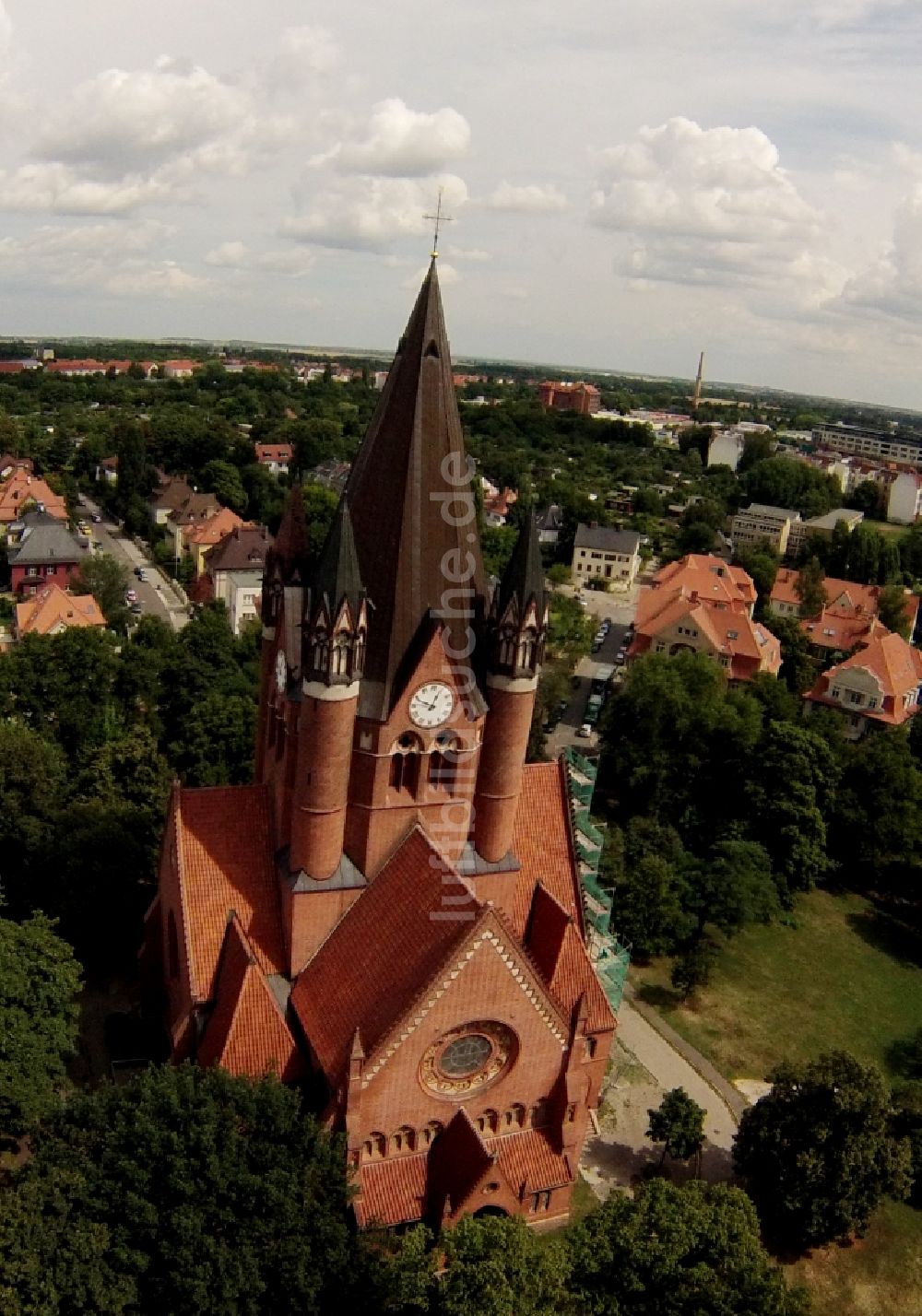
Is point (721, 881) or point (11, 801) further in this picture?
point (721, 881)

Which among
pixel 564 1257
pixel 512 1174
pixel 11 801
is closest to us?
pixel 564 1257

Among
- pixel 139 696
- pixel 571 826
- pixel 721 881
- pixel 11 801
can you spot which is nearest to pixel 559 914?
Answer: pixel 571 826

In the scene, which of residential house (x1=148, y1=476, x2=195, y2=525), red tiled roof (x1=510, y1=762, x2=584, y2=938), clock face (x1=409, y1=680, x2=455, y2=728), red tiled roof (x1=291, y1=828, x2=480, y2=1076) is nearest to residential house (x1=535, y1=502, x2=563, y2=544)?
residential house (x1=148, y1=476, x2=195, y2=525)

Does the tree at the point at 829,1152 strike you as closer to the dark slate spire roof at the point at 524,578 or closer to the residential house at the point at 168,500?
the dark slate spire roof at the point at 524,578

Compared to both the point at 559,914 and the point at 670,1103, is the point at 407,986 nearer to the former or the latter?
the point at 559,914

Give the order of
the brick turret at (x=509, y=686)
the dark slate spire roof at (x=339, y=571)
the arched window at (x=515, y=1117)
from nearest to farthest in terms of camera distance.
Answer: the dark slate spire roof at (x=339, y=571) → the brick turret at (x=509, y=686) → the arched window at (x=515, y=1117)

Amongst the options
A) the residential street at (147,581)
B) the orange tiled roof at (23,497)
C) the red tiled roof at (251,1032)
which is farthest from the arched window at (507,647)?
the orange tiled roof at (23,497)

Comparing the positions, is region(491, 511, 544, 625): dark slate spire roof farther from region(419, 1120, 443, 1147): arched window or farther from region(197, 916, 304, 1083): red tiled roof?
region(419, 1120, 443, 1147): arched window
